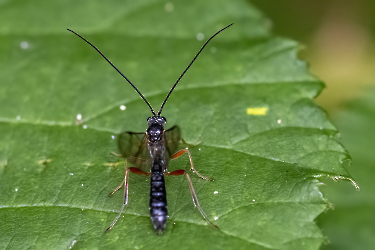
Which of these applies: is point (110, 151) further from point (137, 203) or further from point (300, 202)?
point (300, 202)

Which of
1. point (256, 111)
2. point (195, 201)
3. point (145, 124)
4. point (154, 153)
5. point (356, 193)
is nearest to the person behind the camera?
point (195, 201)

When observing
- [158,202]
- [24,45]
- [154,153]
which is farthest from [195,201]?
[24,45]

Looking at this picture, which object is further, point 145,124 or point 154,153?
point 145,124

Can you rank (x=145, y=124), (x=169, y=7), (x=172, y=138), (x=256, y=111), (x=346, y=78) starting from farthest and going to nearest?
(x=346, y=78), (x=169, y=7), (x=145, y=124), (x=256, y=111), (x=172, y=138)

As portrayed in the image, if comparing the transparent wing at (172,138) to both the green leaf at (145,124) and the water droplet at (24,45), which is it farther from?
the water droplet at (24,45)

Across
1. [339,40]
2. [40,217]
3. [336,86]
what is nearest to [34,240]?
[40,217]

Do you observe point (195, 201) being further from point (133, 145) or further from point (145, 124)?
point (145, 124)
